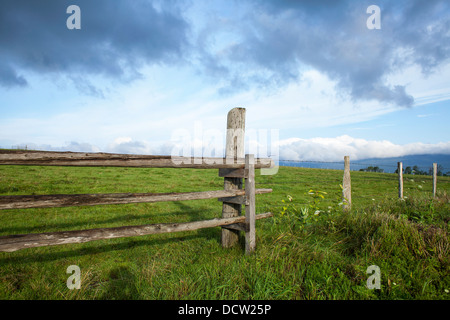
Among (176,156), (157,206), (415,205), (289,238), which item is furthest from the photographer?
(157,206)

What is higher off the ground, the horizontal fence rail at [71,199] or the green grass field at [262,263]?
the horizontal fence rail at [71,199]

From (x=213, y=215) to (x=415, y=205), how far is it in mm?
5513

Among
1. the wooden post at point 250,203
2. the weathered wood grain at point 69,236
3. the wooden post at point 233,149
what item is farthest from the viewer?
the wooden post at point 233,149

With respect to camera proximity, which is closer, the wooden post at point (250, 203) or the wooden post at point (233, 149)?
the wooden post at point (250, 203)

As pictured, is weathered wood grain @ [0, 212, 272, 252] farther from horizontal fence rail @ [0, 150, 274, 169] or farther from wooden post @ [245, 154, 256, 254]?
wooden post @ [245, 154, 256, 254]

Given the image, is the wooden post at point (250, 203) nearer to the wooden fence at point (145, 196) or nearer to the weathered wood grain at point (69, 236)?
the wooden fence at point (145, 196)

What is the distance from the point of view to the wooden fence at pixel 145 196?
10.8ft

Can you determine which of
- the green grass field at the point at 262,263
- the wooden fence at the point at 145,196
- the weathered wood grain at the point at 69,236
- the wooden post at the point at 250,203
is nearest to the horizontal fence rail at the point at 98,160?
the wooden fence at the point at 145,196

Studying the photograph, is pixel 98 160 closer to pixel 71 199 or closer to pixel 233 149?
pixel 71 199

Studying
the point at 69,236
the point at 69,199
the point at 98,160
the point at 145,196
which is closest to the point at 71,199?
the point at 69,199

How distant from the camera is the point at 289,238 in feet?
15.8

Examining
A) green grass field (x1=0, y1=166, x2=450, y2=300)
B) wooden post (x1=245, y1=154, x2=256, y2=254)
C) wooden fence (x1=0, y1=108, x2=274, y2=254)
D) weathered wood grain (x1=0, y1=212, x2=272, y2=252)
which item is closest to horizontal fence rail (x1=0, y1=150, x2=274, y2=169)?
wooden fence (x1=0, y1=108, x2=274, y2=254)
